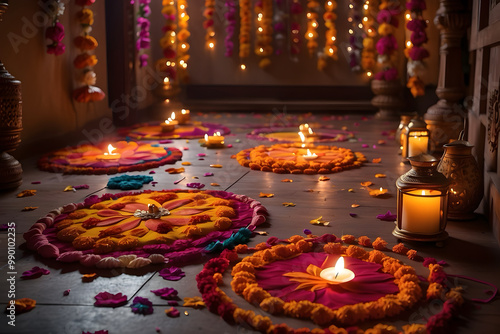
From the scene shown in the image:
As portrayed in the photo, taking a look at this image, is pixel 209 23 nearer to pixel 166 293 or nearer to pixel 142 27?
pixel 142 27

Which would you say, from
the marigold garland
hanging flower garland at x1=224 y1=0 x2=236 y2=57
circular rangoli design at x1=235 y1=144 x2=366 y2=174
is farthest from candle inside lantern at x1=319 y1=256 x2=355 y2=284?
hanging flower garland at x1=224 y1=0 x2=236 y2=57

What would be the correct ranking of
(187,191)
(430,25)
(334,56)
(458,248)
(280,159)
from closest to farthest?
(458,248) < (187,191) < (280,159) < (430,25) < (334,56)

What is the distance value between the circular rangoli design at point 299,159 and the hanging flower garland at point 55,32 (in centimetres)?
188

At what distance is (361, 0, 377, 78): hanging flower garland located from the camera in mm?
8242

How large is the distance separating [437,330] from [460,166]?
1361 millimetres

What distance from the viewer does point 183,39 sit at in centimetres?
892

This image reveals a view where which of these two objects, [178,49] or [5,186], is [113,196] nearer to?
[5,186]

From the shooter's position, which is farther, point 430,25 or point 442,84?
point 430,25

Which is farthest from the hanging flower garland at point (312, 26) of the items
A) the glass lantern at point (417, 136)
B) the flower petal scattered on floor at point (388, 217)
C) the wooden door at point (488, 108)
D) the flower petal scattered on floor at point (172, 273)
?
the flower petal scattered on floor at point (172, 273)

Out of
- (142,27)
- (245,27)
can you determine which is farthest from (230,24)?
(142,27)

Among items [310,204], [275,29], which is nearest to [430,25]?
[275,29]

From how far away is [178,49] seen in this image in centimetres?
908

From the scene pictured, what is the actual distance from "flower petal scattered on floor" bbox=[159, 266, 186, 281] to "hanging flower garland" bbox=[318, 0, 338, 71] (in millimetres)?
7142

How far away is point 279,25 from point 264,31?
9.9 inches
